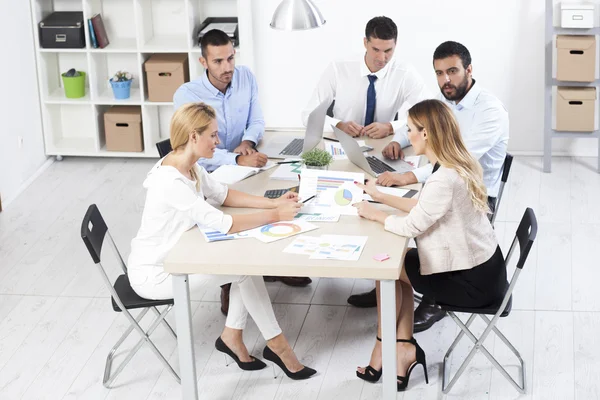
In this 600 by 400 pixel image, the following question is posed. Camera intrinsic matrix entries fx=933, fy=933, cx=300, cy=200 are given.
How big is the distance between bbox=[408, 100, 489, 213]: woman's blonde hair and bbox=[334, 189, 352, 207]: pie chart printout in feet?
1.60

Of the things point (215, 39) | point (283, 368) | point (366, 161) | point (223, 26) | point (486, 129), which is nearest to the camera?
point (283, 368)

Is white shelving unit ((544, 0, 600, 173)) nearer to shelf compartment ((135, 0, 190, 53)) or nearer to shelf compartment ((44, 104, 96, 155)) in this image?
shelf compartment ((135, 0, 190, 53))

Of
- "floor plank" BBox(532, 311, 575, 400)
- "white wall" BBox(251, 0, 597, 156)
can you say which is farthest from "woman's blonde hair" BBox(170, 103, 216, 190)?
"white wall" BBox(251, 0, 597, 156)

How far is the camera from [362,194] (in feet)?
13.7

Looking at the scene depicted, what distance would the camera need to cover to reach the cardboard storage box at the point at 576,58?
6.41 meters

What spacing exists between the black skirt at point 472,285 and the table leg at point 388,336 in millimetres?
407

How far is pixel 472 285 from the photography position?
3877mm

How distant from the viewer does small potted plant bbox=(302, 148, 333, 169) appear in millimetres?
4418

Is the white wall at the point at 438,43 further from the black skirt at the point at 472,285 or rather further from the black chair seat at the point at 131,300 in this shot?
the black chair seat at the point at 131,300

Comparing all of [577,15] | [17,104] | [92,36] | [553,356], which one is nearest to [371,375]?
[553,356]

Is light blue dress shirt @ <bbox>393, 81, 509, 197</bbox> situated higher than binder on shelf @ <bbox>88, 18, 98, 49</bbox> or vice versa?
binder on shelf @ <bbox>88, 18, 98, 49</bbox>

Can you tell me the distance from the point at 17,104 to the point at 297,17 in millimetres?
3006

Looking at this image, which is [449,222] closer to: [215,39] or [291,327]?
[291,327]

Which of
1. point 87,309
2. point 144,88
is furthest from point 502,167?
point 144,88
